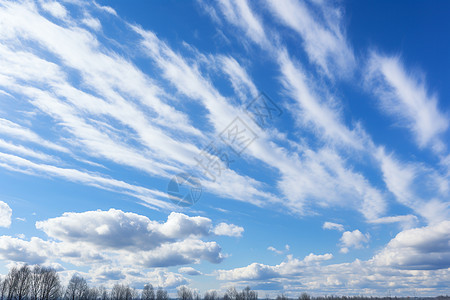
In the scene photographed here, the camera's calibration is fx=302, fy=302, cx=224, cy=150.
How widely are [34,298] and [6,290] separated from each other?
13421 mm

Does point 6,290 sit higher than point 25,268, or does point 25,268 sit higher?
point 25,268

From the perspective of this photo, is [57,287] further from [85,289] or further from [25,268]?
[85,289]

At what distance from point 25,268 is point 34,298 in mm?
15111

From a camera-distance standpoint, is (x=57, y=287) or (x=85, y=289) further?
(x=85, y=289)

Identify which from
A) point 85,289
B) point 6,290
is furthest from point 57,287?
point 85,289

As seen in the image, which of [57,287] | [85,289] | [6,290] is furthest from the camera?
[85,289]

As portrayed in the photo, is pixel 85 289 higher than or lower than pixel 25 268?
lower

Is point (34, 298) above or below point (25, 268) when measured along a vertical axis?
below

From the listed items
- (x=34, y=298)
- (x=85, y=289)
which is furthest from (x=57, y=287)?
(x=85, y=289)

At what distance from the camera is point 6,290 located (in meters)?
146

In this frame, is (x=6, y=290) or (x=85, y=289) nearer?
(x=6, y=290)

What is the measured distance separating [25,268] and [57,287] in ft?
61.6

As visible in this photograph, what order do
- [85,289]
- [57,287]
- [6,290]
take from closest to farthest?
[6,290] → [57,287] → [85,289]

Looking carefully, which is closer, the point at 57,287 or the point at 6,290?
the point at 6,290
